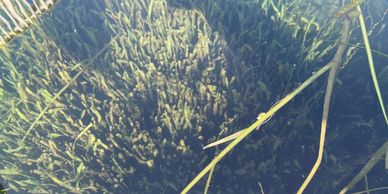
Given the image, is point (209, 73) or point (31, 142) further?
point (31, 142)

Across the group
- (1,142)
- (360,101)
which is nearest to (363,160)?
(360,101)

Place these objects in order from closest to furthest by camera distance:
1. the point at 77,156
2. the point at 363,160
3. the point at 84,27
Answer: the point at 363,160, the point at 77,156, the point at 84,27

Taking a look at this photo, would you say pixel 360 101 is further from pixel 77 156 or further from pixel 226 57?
pixel 77 156

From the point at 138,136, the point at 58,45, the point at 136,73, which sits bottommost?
the point at 138,136

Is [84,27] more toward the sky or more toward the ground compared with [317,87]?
more toward the sky

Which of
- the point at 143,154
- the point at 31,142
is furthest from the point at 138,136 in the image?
the point at 31,142

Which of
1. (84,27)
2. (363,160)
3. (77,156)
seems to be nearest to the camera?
(363,160)
